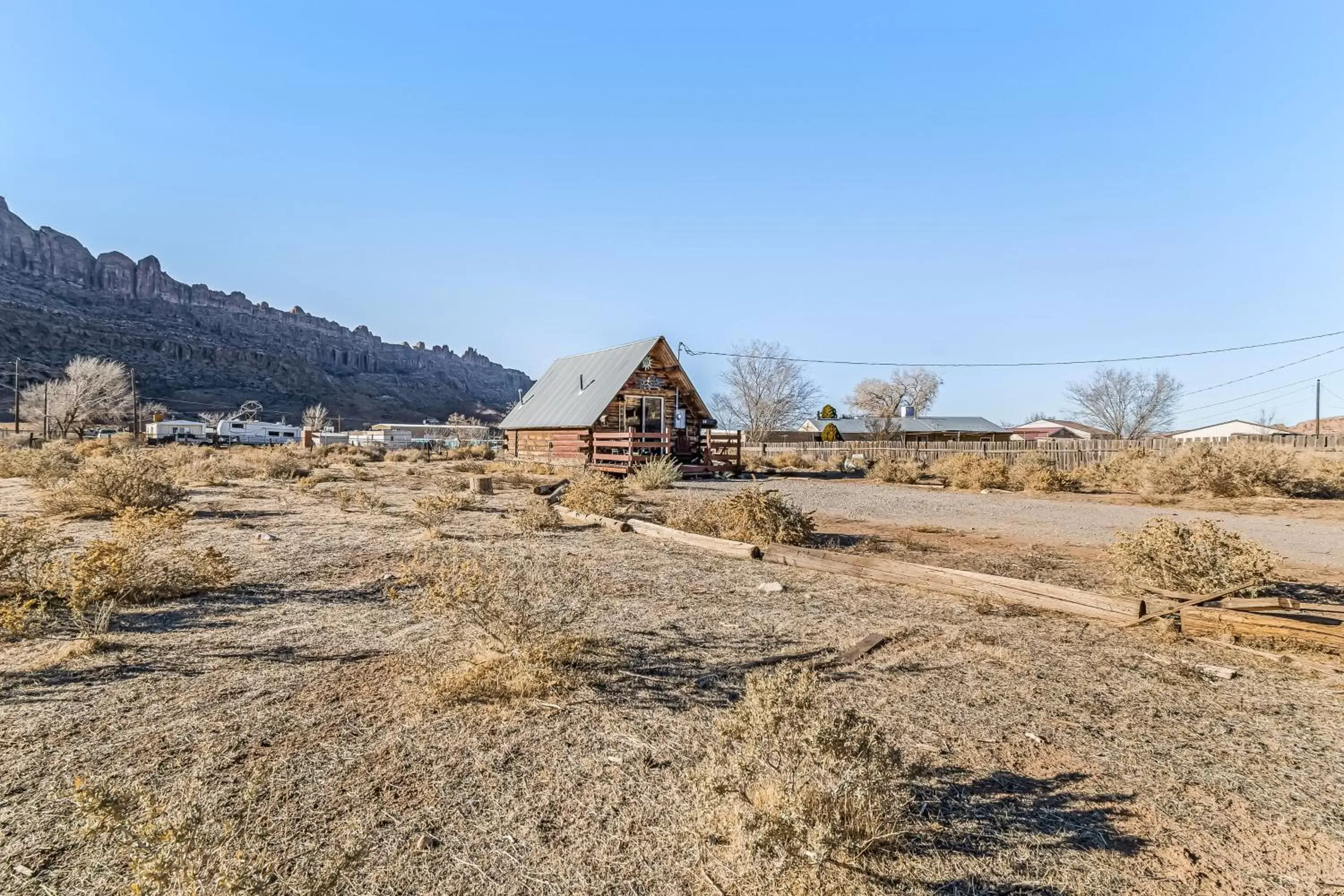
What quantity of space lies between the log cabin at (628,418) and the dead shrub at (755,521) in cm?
1161

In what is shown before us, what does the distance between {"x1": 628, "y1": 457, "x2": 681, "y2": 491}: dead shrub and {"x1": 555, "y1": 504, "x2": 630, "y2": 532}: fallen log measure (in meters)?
5.64

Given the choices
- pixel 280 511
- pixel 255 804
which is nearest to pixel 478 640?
pixel 255 804

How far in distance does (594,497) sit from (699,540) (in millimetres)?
3356

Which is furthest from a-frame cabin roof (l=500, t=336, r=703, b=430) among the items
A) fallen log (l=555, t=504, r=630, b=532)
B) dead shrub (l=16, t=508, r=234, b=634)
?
dead shrub (l=16, t=508, r=234, b=634)

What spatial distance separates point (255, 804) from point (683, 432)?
23064 millimetres

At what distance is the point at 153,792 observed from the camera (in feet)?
8.79

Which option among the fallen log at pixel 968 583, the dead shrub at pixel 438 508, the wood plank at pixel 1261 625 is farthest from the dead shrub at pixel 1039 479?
the dead shrub at pixel 438 508

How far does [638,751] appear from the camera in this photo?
10.6 feet

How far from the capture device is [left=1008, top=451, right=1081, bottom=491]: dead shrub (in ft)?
60.6

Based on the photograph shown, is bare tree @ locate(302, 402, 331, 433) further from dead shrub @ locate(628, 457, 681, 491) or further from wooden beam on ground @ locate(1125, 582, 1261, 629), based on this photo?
wooden beam on ground @ locate(1125, 582, 1261, 629)

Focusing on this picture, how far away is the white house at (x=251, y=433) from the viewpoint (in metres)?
53.3

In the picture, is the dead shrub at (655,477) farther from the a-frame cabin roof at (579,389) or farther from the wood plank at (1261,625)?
the wood plank at (1261,625)

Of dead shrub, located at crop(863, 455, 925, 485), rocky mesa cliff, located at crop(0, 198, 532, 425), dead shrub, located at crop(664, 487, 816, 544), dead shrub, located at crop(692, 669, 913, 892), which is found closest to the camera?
dead shrub, located at crop(692, 669, 913, 892)

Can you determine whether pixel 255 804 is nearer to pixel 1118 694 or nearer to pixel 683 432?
pixel 1118 694
